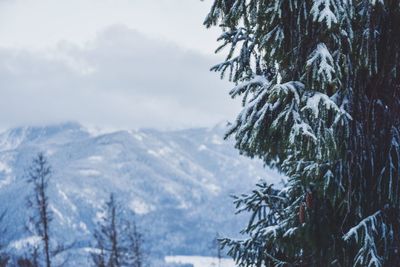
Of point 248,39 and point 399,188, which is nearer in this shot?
point 399,188

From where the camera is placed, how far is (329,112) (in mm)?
5832

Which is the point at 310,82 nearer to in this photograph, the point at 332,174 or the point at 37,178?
the point at 332,174

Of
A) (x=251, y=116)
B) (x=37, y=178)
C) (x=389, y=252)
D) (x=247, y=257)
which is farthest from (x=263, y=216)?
(x=37, y=178)

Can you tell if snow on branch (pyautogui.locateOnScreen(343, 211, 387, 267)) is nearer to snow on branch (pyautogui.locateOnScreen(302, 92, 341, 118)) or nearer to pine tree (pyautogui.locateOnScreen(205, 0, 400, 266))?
pine tree (pyautogui.locateOnScreen(205, 0, 400, 266))

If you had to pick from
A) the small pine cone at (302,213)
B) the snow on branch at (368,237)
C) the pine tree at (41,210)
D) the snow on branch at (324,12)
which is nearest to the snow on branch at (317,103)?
the snow on branch at (324,12)

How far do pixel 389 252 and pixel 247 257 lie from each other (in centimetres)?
244

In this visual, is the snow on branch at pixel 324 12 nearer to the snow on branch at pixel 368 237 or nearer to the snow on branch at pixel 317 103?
the snow on branch at pixel 317 103

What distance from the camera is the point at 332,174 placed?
6.10 metres

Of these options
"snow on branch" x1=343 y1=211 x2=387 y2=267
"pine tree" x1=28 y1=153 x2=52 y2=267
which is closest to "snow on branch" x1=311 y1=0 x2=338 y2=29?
"snow on branch" x1=343 y1=211 x2=387 y2=267

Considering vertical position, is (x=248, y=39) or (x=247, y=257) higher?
(x=248, y=39)

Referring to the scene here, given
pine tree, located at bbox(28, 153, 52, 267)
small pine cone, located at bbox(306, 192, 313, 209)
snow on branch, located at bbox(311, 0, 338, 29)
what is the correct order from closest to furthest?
1. snow on branch, located at bbox(311, 0, 338, 29)
2. small pine cone, located at bbox(306, 192, 313, 209)
3. pine tree, located at bbox(28, 153, 52, 267)

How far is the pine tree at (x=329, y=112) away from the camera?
5.41 m

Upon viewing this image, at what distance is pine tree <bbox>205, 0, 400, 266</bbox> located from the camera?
17.8 feet

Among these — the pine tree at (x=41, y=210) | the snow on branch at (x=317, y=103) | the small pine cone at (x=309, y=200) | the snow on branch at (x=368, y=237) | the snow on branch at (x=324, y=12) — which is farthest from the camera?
the pine tree at (x=41, y=210)
